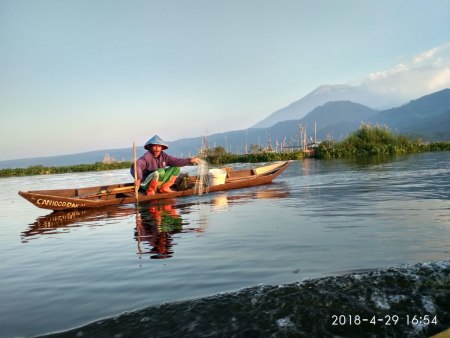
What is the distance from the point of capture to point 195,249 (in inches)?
206

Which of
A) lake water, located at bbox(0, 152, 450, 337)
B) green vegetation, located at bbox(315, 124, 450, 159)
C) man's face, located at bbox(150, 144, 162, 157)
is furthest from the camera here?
green vegetation, located at bbox(315, 124, 450, 159)

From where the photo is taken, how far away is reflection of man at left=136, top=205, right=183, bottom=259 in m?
5.39

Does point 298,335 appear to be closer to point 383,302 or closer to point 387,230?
point 383,302

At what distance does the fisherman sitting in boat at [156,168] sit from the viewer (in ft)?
35.3

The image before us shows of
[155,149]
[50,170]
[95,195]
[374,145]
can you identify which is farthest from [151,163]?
[50,170]

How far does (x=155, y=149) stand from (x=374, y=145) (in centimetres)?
2406

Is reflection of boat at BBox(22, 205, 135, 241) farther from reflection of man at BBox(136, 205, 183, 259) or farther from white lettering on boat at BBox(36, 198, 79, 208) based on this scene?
reflection of man at BBox(136, 205, 183, 259)

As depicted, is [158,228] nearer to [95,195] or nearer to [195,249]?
[195,249]

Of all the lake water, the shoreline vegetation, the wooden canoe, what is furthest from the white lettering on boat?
the shoreline vegetation

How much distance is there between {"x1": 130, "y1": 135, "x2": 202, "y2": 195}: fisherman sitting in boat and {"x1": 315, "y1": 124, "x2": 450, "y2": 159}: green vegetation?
22109 millimetres

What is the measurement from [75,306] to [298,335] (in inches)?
78.0

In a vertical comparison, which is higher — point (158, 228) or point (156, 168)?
point (156, 168)

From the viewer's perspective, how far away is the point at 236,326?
Answer: 9.30 feet

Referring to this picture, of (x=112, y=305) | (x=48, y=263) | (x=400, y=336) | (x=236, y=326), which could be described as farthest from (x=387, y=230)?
(x=48, y=263)
